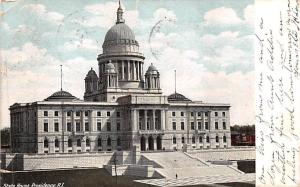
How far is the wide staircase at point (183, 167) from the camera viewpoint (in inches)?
317

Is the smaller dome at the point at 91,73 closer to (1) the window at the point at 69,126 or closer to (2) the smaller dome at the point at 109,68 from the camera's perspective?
(2) the smaller dome at the point at 109,68

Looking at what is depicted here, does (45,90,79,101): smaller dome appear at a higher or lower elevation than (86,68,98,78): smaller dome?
lower

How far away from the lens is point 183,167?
8.38 metres

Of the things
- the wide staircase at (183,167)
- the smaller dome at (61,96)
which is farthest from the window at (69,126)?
the wide staircase at (183,167)

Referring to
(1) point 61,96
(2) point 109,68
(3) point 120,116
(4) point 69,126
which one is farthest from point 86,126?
(1) point 61,96

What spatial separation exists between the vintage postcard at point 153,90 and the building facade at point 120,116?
41mm

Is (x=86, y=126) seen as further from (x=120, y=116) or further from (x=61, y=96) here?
(x=61, y=96)

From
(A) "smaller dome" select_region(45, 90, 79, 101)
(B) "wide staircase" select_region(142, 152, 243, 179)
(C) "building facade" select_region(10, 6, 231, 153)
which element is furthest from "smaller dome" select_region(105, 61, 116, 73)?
(B) "wide staircase" select_region(142, 152, 243, 179)

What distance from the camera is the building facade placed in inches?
329

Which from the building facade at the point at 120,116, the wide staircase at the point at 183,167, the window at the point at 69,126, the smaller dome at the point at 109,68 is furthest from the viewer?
the smaller dome at the point at 109,68

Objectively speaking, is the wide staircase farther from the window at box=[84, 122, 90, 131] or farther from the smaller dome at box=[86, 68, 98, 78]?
the smaller dome at box=[86, 68, 98, 78]

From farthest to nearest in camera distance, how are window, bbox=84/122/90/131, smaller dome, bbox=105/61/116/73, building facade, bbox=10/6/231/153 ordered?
smaller dome, bbox=105/61/116/73 < window, bbox=84/122/90/131 < building facade, bbox=10/6/231/153

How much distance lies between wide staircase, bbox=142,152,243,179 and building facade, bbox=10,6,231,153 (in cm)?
33

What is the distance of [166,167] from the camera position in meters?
8.23
